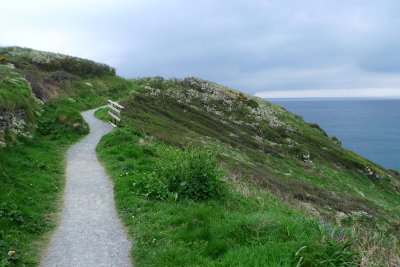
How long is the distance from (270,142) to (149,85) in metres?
→ 20.0

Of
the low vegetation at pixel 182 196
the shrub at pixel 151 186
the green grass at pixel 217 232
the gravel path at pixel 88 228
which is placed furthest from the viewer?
the shrub at pixel 151 186

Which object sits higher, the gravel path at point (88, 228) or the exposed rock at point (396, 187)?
the gravel path at point (88, 228)

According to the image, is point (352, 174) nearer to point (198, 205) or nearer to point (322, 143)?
point (322, 143)

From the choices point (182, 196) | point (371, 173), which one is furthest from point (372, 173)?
point (182, 196)

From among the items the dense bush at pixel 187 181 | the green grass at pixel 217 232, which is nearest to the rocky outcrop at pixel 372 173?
the green grass at pixel 217 232

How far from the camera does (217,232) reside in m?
11.4

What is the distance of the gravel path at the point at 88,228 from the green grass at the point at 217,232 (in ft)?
1.36

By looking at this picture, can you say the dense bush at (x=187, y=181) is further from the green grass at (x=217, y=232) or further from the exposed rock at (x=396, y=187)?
the exposed rock at (x=396, y=187)

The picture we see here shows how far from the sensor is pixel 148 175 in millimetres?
16672

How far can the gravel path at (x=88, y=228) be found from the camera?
34.8 feet

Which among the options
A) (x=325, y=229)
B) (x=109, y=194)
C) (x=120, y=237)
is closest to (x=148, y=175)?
(x=109, y=194)

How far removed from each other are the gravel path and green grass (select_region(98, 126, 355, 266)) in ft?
1.36

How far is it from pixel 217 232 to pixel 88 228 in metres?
4.00

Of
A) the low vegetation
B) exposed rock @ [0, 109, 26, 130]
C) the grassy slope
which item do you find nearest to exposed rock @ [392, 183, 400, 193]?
the low vegetation
